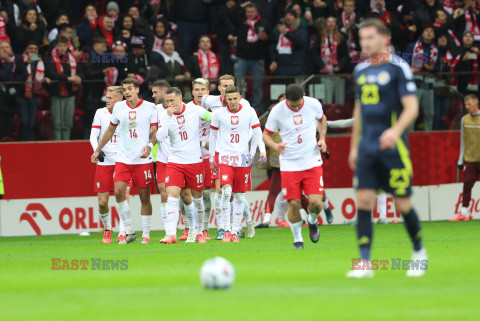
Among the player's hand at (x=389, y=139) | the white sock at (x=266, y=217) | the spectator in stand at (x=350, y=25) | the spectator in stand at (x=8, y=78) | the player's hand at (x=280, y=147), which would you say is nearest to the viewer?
the player's hand at (x=389, y=139)

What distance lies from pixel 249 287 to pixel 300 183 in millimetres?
4594

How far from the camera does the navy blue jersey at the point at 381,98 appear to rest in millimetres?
9391

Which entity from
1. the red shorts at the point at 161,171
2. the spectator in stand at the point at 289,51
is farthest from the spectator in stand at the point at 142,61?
the red shorts at the point at 161,171

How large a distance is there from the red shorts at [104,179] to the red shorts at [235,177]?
2.29 meters

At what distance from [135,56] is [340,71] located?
496 centimetres

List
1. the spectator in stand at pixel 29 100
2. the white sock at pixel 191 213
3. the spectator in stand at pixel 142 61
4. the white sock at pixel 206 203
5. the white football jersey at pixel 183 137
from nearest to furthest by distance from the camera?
the white football jersey at pixel 183 137 → the white sock at pixel 191 213 → the white sock at pixel 206 203 → the spectator in stand at pixel 29 100 → the spectator in stand at pixel 142 61

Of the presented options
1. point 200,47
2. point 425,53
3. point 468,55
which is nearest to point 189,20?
point 200,47

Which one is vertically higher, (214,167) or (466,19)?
(466,19)

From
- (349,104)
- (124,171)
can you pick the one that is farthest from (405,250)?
(349,104)

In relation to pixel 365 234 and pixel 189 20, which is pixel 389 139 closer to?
→ pixel 365 234

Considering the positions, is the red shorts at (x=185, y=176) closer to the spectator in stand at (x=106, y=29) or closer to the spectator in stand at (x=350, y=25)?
the spectator in stand at (x=106, y=29)

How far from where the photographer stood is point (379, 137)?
9.38 m

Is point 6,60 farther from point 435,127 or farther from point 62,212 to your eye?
point 435,127

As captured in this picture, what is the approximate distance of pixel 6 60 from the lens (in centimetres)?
2072
